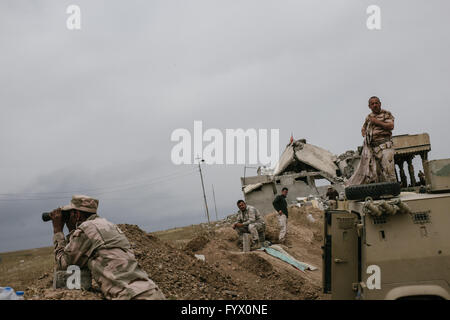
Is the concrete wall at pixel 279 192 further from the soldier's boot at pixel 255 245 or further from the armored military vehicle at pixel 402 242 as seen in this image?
the armored military vehicle at pixel 402 242

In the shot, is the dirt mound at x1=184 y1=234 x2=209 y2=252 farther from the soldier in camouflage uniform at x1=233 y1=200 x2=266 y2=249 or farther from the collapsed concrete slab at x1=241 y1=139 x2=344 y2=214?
the collapsed concrete slab at x1=241 y1=139 x2=344 y2=214

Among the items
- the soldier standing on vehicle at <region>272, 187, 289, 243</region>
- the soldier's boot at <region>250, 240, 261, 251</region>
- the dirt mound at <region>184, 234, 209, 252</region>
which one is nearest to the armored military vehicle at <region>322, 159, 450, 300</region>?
the soldier's boot at <region>250, 240, 261, 251</region>

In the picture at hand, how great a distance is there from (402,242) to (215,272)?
5.10 metres

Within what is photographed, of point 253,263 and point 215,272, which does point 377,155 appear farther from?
point 253,263

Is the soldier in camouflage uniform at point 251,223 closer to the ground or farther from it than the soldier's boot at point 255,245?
farther from it

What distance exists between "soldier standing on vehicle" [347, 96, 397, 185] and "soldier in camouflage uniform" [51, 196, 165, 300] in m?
4.37

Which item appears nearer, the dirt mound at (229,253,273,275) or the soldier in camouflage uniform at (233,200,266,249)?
the dirt mound at (229,253,273,275)

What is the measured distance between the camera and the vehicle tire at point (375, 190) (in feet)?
18.0

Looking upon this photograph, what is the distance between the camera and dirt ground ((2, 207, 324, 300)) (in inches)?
273

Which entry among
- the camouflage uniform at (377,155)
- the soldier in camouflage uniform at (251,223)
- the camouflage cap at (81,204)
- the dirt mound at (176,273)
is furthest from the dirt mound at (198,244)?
the camouflage cap at (81,204)
